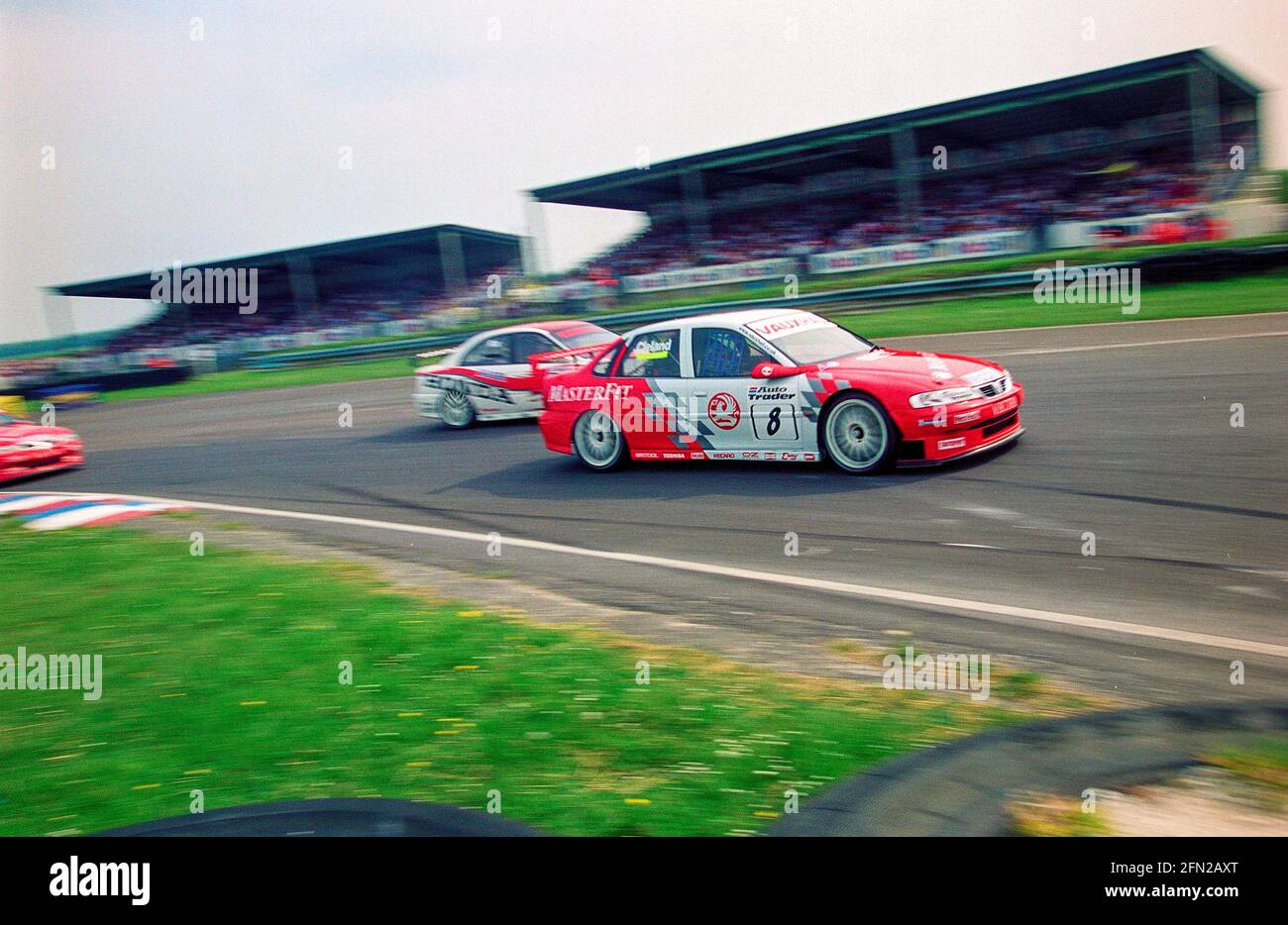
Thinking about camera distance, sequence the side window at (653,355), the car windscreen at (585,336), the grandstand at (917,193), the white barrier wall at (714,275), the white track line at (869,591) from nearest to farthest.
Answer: the white track line at (869,591) → the side window at (653,355) → the car windscreen at (585,336) → the grandstand at (917,193) → the white barrier wall at (714,275)

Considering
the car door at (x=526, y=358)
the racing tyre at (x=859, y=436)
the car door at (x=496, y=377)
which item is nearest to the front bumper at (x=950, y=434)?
the racing tyre at (x=859, y=436)

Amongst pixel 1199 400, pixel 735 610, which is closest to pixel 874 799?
pixel 735 610

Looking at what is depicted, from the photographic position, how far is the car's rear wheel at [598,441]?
9889mm

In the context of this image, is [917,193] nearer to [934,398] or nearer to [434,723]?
[934,398]

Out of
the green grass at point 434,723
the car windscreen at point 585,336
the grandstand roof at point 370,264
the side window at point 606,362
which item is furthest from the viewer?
the grandstand roof at point 370,264

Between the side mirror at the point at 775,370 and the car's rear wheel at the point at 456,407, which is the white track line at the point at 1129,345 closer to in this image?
the side mirror at the point at 775,370

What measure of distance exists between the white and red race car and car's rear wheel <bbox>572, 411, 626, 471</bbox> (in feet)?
11.8

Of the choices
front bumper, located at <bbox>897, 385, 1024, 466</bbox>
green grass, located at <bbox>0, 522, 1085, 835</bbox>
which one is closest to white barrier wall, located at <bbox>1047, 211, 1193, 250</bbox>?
front bumper, located at <bbox>897, 385, 1024, 466</bbox>

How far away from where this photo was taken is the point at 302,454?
45.4 feet

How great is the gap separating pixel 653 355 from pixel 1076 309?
35.0ft

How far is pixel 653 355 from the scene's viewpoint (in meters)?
9.50

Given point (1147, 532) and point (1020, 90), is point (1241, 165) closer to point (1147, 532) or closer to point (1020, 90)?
point (1020, 90)

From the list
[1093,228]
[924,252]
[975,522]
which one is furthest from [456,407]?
[924,252]

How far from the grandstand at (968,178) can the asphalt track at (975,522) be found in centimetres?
1394
